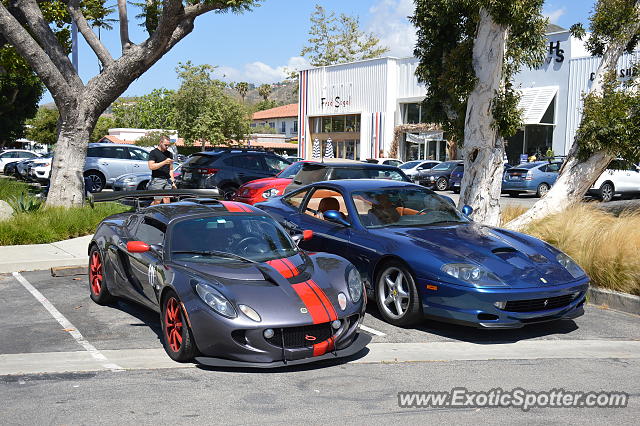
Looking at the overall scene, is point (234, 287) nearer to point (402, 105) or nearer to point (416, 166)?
point (416, 166)

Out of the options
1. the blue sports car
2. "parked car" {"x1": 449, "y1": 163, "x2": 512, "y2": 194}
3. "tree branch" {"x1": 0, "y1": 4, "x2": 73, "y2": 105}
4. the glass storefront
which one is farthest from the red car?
the glass storefront

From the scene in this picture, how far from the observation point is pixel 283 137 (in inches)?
2980

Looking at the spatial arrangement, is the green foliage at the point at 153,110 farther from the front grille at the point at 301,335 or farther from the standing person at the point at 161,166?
the front grille at the point at 301,335

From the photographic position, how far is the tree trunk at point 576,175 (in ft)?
39.5

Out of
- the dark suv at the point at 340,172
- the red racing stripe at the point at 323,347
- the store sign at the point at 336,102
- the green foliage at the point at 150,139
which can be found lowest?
the red racing stripe at the point at 323,347

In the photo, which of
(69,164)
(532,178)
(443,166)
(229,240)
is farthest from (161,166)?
(443,166)

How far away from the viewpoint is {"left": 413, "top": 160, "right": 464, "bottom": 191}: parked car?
98.0ft

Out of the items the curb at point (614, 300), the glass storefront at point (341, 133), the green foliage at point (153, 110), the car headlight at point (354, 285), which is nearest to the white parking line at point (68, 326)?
the car headlight at point (354, 285)

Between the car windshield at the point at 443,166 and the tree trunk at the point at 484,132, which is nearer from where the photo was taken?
the tree trunk at the point at 484,132

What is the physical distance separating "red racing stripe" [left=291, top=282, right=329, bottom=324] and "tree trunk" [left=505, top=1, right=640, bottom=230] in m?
7.04

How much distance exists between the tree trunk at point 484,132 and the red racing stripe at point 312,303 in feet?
22.0

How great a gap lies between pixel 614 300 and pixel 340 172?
5767 mm

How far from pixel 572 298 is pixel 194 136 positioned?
5168cm

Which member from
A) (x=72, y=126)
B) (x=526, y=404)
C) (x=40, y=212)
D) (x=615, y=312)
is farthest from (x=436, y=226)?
(x=72, y=126)
